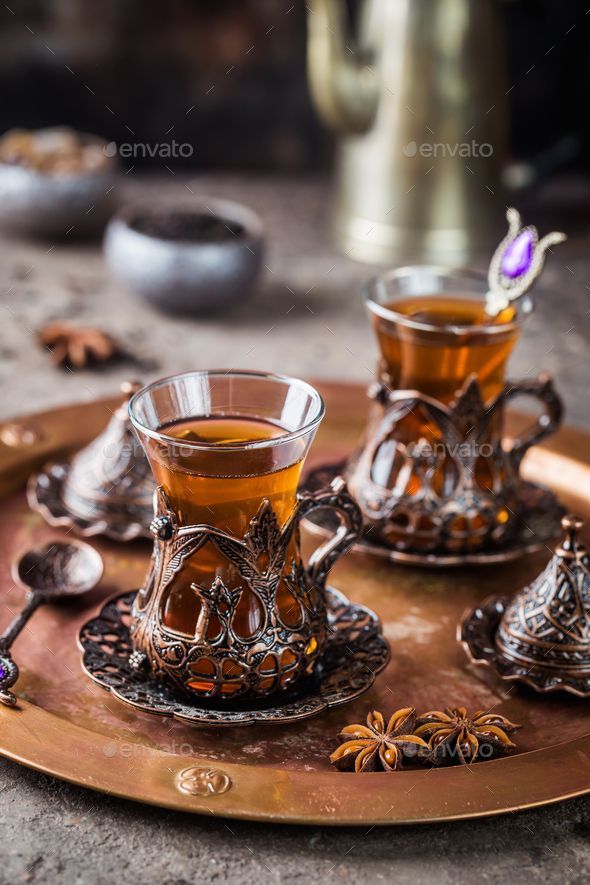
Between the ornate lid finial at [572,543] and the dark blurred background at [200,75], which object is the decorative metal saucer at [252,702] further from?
the dark blurred background at [200,75]

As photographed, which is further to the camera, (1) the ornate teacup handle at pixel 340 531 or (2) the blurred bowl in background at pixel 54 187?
(2) the blurred bowl in background at pixel 54 187

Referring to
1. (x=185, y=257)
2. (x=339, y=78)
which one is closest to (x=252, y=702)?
(x=185, y=257)

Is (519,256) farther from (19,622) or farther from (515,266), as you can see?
(19,622)

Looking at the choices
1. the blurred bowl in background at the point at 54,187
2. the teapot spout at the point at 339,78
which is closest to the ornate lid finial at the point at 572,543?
the teapot spout at the point at 339,78

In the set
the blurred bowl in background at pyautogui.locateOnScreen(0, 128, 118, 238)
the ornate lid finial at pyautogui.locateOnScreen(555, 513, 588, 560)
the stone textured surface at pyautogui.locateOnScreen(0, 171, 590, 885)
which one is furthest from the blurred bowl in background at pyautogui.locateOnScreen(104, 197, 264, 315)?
the ornate lid finial at pyautogui.locateOnScreen(555, 513, 588, 560)

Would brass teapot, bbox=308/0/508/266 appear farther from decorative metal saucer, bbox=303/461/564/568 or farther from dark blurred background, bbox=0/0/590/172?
decorative metal saucer, bbox=303/461/564/568

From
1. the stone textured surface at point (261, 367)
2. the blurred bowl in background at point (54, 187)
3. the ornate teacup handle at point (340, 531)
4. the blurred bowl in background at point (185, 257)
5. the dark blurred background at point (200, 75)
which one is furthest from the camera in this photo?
the dark blurred background at point (200, 75)
